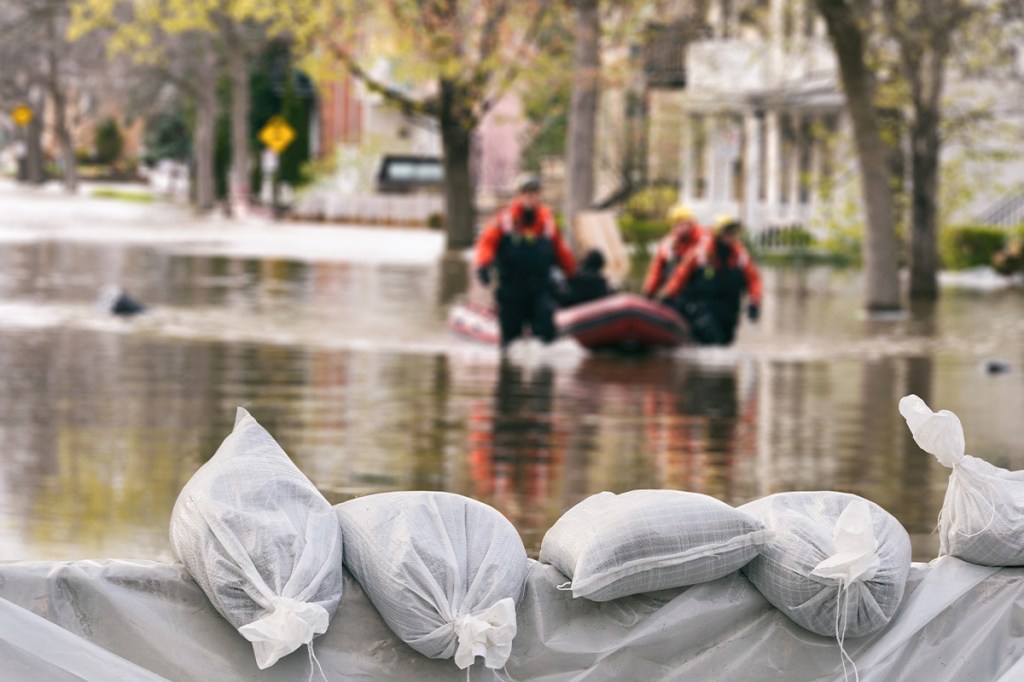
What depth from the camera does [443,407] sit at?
14016mm

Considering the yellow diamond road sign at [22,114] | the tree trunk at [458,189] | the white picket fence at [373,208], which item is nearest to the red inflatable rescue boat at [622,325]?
the tree trunk at [458,189]

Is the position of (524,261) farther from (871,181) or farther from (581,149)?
(581,149)

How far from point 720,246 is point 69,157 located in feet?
207

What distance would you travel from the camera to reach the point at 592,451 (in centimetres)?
1171

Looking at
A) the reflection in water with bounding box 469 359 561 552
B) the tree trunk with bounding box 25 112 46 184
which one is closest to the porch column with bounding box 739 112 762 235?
the reflection in water with bounding box 469 359 561 552

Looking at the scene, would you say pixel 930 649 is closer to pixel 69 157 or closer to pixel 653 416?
pixel 653 416

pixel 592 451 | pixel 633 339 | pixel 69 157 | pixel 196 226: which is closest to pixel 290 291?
pixel 633 339

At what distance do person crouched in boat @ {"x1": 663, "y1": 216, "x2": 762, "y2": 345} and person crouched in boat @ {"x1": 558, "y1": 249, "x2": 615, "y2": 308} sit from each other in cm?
95

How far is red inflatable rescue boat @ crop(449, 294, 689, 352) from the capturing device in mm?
18562

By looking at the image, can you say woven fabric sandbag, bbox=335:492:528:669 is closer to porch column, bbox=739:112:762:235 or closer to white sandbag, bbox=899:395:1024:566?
white sandbag, bbox=899:395:1024:566

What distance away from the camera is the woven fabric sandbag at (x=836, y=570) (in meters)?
4.37

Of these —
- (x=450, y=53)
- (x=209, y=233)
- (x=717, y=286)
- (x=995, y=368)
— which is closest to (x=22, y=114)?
(x=209, y=233)

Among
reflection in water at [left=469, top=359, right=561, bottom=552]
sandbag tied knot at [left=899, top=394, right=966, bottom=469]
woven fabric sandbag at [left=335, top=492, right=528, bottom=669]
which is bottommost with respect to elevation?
reflection in water at [left=469, top=359, right=561, bottom=552]

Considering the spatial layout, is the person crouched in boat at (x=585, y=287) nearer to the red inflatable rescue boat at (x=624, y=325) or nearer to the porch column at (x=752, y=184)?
the red inflatable rescue boat at (x=624, y=325)
